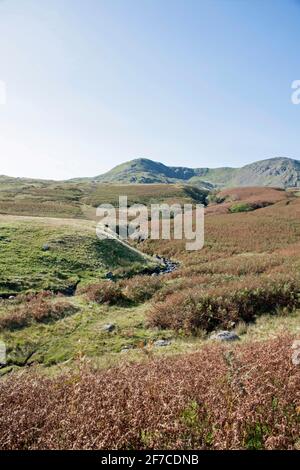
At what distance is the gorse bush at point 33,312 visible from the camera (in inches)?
597

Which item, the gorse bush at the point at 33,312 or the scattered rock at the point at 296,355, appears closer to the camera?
the scattered rock at the point at 296,355

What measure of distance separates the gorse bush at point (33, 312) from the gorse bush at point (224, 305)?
4239mm

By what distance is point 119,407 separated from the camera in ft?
17.7

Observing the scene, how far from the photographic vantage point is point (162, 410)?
5.20 m

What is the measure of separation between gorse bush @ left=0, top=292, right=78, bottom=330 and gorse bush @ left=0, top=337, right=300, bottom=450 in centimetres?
900

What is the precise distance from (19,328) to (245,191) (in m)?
76.8

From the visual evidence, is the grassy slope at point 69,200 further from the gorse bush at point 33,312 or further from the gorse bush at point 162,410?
the gorse bush at point 162,410

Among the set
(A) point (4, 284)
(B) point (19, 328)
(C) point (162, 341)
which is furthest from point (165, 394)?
(A) point (4, 284)
